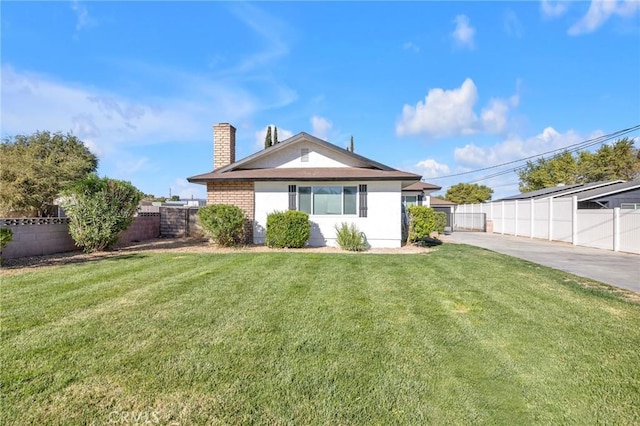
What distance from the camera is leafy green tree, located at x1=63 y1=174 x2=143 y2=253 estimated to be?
10.2 meters

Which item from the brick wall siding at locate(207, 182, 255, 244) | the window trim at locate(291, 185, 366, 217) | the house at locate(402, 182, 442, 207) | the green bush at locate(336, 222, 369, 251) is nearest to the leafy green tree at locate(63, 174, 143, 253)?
the brick wall siding at locate(207, 182, 255, 244)

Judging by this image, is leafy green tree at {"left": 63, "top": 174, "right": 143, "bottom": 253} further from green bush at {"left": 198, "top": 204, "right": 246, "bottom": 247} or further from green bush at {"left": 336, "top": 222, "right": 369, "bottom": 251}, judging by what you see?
green bush at {"left": 336, "top": 222, "right": 369, "bottom": 251}

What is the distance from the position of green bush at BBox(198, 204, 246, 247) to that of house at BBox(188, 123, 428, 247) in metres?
1.27

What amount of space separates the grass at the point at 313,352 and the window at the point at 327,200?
630 cm

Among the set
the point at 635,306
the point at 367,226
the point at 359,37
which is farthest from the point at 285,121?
the point at 635,306

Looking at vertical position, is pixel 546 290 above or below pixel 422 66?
below

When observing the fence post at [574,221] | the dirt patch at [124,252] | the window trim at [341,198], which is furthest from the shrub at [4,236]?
the fence post at [574,221]

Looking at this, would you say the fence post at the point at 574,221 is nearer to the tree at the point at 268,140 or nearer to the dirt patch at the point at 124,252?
the dirt patch at the point at 124,252

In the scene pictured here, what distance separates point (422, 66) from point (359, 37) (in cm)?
606

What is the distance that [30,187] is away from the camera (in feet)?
57.2

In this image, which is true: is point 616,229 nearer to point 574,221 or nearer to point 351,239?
A: point 574,221

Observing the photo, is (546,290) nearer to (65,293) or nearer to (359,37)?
(65,293)

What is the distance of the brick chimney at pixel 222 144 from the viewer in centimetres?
1399

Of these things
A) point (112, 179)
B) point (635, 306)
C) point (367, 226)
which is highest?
point (112, 179)
